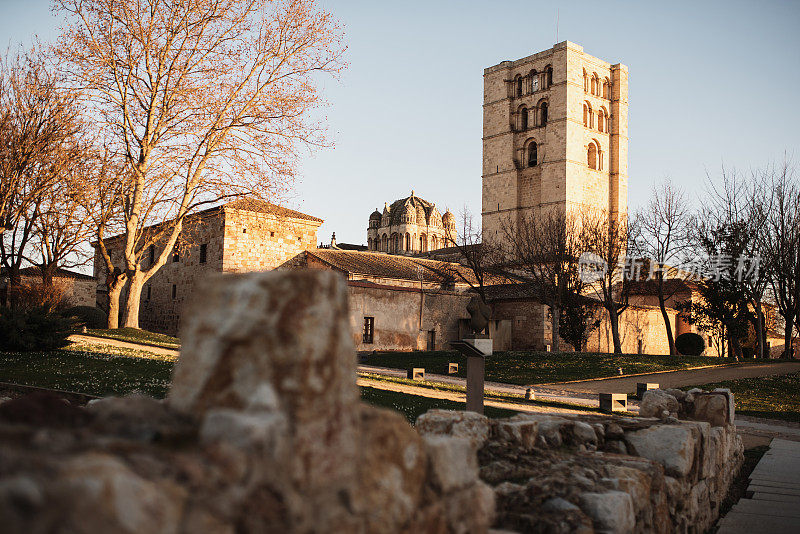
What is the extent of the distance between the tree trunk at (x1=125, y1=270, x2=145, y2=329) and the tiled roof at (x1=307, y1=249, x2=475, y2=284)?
400 inches

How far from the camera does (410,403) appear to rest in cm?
1126

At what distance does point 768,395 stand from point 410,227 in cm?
7368

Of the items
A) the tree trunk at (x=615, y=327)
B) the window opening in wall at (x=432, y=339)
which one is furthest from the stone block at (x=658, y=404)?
the window opening in wall at (x=432, y=339)

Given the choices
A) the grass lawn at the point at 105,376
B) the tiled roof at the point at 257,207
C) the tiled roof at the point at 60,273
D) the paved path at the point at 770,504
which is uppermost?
the tiled roof at the point at 257,207

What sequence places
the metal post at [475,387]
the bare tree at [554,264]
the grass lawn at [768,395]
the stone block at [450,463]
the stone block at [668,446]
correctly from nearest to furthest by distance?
the stone block at [450,463] → the stone block at [668,446] → the metal post at [475,387] → the grass lawn at [768,395] → the bare tree at [554,264]

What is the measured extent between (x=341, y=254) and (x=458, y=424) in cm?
3369

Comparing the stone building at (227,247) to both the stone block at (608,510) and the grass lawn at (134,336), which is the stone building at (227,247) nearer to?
the grass lawn at (134,336)

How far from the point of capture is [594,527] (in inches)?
126

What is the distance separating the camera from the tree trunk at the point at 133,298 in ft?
81.4

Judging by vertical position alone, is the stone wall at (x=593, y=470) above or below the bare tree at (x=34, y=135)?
below

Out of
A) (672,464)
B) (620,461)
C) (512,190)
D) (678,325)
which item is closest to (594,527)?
(620,461)

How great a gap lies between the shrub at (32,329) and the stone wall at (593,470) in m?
13.0

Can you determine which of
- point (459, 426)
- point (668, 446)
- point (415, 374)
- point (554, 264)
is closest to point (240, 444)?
point (459, 426)

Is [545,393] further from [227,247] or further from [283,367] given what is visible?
[227,247]
